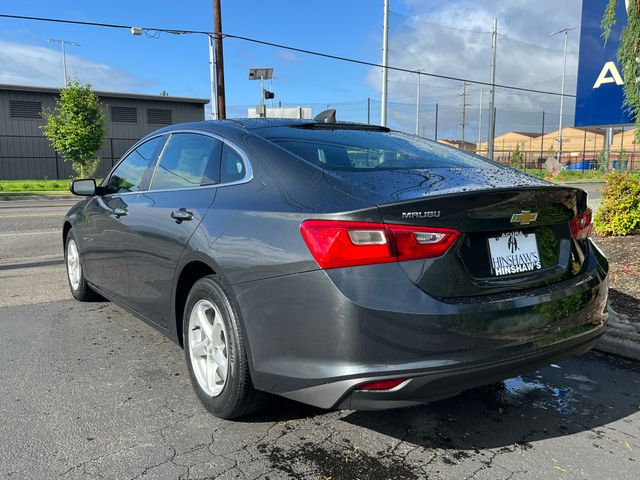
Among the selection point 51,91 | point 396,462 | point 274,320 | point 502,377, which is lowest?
point 396,462

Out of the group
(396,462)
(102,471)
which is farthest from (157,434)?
(396,462)

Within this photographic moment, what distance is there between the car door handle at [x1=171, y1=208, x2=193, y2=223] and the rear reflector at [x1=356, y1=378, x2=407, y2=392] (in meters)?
1.45

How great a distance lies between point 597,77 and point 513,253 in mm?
11158

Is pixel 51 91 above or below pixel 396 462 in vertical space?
above

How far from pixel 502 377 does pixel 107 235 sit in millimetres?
3167

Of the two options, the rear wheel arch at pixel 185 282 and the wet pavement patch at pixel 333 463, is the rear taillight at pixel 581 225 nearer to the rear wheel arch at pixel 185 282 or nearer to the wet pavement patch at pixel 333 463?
the wet pavement patch at pixel 333 463

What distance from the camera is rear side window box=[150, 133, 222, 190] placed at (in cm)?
326

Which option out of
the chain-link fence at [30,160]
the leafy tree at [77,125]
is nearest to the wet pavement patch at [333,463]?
the leafy tree at [77,125]

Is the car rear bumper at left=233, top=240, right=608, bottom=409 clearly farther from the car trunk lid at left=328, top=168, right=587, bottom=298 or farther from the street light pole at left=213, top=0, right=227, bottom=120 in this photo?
the street light pole at left=213, top=0, right=227, bottom=120

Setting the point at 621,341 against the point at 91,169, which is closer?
the point at 621,341

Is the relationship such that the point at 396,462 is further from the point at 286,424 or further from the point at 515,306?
the point at 515,306

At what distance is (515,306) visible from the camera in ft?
7.85

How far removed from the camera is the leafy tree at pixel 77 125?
2612 cm

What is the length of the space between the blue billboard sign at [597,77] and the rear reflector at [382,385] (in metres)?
11.1
